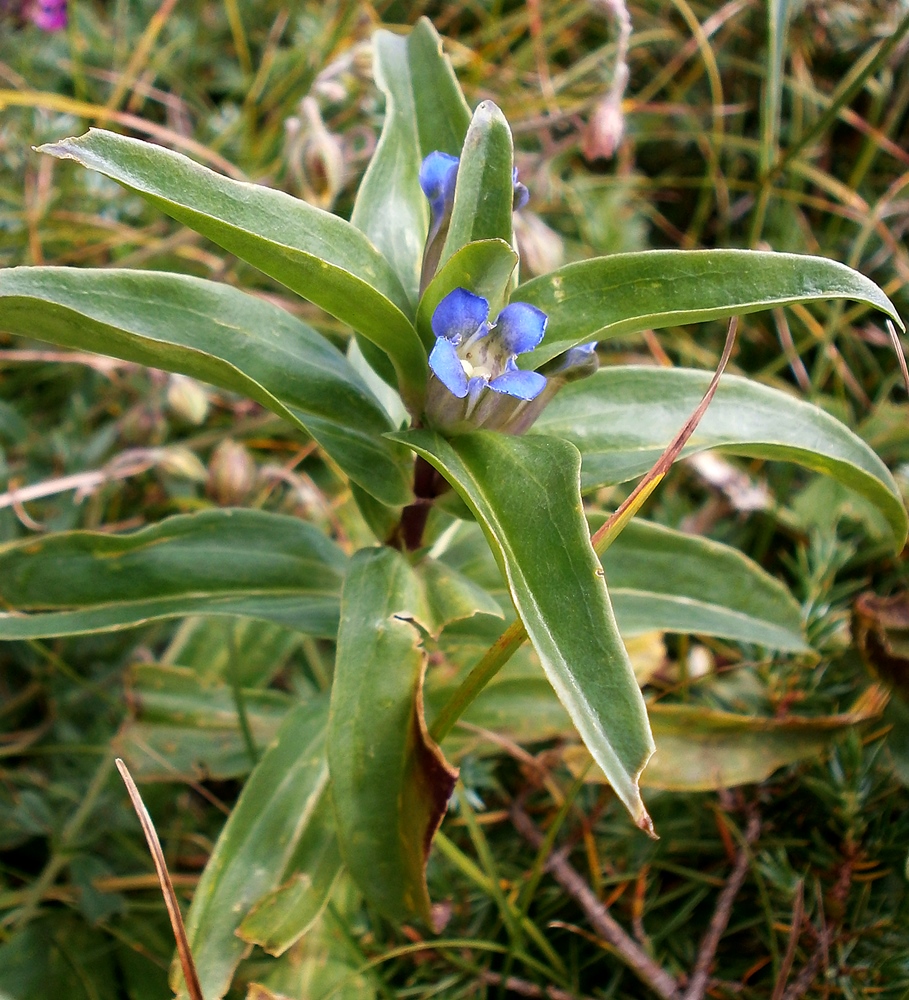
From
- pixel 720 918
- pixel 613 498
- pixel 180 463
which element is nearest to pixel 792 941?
pixel 720 918

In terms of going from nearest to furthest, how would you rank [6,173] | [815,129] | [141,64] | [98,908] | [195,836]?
[98,908], [195,836], [815,129], [6,173], [141,64]

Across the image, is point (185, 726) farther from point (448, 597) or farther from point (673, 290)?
point (673, 290)

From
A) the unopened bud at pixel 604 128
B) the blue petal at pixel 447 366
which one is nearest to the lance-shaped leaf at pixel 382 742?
the blue petal at pixel 447 366

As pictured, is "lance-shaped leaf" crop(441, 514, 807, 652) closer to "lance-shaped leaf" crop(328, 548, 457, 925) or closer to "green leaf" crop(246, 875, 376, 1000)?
"lance-shaped leaf" crop(328, 548, 457, 925)

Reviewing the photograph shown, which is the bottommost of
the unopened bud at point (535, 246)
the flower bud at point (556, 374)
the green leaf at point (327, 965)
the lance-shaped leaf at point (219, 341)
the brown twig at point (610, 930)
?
the green leaf at point (327, 965)

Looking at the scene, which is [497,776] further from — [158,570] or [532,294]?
[532,294]

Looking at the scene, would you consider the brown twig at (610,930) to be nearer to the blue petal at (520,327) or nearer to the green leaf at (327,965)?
the green leaf at (327,965)

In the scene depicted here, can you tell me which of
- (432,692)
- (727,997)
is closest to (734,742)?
(727,997)
